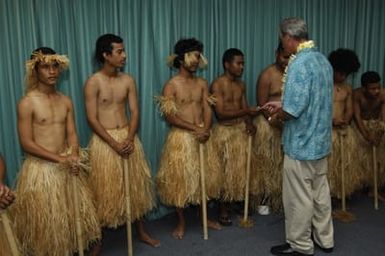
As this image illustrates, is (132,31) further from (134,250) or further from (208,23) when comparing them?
(134,250)

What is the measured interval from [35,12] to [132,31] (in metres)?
0.76

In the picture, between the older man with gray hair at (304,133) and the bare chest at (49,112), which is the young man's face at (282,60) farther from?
the bare chest at (49,112)

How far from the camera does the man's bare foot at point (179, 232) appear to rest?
3289mm

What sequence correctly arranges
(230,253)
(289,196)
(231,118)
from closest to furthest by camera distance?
1. (289,196)
2. (230,253)
3. (231,118)

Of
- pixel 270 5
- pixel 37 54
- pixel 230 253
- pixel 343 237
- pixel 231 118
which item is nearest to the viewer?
pixel 37 54

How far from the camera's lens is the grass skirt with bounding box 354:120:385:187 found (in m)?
3.89

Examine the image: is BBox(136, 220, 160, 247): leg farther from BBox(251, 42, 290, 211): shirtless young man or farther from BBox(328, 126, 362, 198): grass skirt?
BBox(328, 126, 362, 198): grass skirt

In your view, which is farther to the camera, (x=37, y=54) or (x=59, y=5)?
(x=59, y=5)

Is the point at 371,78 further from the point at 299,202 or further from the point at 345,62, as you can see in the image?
the point at 299,202

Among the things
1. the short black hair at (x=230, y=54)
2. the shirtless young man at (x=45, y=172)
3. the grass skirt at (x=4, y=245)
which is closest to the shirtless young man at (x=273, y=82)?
the short black hair at (x=230, y=54)

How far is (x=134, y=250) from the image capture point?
3.07 metres

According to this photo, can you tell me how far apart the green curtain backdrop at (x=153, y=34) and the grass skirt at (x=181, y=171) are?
1.07 ft

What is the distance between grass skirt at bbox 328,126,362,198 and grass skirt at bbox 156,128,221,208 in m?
1.16

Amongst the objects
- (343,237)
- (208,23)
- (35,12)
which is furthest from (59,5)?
(343,237)
